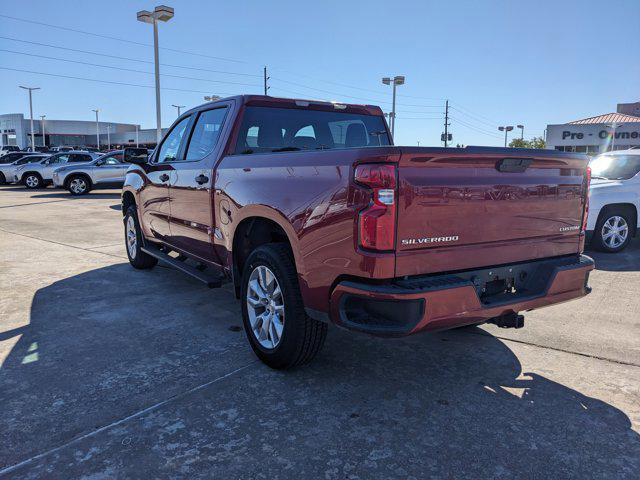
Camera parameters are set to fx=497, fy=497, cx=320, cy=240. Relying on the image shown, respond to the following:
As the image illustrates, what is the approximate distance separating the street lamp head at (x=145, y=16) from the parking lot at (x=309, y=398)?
18.0 m

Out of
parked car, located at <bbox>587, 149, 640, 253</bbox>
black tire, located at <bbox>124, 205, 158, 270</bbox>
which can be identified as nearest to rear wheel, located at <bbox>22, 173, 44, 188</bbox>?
black tire, located at <bbox>124, 205, 158, 270</bbox>

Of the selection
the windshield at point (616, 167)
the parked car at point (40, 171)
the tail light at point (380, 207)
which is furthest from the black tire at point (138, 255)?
the parked car at point (40, 171)

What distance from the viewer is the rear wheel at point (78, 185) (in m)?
19.9

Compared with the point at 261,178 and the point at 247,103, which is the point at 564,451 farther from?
the point at 247,103

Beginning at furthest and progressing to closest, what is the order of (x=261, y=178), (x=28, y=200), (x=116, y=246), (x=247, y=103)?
(x=28, y=200) → (x=116, y=246) → (x=247, y=103) → (x=261, y=178)

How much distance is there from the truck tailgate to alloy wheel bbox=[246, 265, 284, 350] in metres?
1.09

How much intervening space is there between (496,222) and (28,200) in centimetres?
1844

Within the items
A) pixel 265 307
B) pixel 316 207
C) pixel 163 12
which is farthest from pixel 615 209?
pixel 163 12

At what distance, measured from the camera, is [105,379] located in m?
3.38

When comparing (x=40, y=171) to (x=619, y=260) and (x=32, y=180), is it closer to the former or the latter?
(x=32, y=180)

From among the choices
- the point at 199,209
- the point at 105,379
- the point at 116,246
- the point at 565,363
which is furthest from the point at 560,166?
the point at 116,246

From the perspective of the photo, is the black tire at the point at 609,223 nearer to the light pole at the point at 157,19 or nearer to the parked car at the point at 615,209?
the parked car at the point at 615,209

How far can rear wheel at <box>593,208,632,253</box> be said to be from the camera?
25.4 feet

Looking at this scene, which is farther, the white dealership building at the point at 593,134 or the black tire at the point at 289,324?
the white dealership building at the point at 593,134
